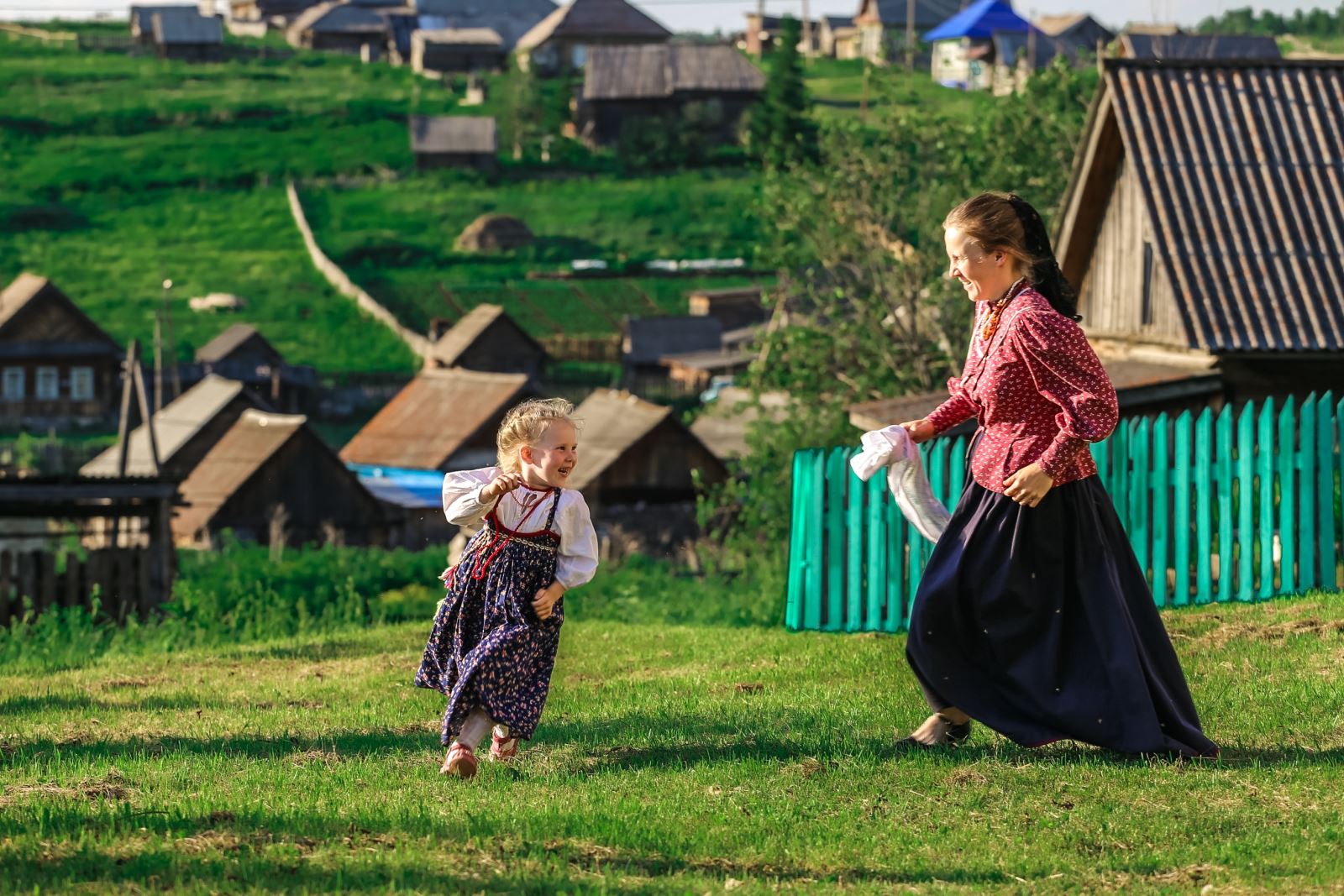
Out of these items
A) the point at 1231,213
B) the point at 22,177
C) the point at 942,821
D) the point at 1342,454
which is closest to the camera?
the point at 942,821

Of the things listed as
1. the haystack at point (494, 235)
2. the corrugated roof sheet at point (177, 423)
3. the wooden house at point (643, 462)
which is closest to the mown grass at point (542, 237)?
the haystack at point (494, 235)

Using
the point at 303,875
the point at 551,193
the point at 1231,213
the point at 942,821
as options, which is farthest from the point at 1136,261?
the point at 551,193

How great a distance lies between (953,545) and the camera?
6.16m

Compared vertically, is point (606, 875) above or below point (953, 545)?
below

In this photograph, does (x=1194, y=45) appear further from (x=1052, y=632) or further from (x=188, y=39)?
(x=188, y=39)

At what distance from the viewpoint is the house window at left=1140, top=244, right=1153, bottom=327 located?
56.4 feet

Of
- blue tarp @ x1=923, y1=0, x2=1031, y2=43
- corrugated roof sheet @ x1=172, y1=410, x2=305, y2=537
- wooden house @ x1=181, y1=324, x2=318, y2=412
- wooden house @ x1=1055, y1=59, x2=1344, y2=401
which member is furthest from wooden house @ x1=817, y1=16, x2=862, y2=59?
wooden house @ x1=1055, y1=59, x2=1344, y2=401

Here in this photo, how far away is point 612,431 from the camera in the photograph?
3528 cm

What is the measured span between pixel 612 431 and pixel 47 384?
25364 millimetres

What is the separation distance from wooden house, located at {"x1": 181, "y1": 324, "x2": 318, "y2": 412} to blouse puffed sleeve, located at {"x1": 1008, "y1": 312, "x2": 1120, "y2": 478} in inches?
1871

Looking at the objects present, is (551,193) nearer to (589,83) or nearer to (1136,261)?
(589,83)

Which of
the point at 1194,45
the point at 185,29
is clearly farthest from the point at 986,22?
the point at 185,29

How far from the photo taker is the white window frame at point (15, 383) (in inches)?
2087

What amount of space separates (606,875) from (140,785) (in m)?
2.03
